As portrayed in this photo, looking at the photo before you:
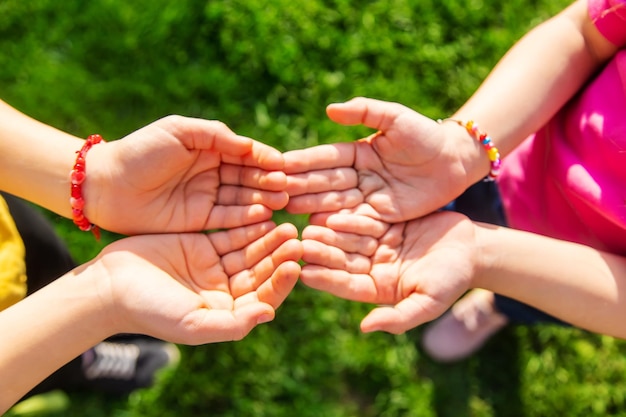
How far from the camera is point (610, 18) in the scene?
1.47 m

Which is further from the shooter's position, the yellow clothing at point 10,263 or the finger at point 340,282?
the finger at point 340,282

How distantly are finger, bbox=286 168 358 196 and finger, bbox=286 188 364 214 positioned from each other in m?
0.02

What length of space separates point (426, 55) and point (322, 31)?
0.52m

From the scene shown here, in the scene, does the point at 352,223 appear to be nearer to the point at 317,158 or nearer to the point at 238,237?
the point at 317,158

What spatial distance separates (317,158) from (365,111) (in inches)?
8.1

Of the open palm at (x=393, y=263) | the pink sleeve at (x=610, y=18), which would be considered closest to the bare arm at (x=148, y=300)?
the open palm at (x=393, y=263)

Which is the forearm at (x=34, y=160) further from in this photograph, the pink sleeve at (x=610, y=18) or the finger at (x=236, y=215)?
the pink sleeve at (x=610, y=18)

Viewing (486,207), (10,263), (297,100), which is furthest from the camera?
(297,100)

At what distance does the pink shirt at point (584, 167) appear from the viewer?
144cm

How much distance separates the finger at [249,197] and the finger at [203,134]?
137 mm

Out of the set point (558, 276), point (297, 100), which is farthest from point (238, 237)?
point (297, 100)

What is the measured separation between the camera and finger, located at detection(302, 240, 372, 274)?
1.57 meters

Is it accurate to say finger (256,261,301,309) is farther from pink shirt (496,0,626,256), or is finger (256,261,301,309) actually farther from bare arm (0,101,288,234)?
pink shirt (496,0,626,256)

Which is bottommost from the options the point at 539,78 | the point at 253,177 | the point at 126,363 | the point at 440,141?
the point at 126,363
